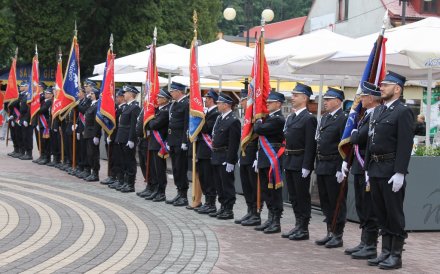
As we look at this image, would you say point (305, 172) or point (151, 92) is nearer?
point (305, 172)

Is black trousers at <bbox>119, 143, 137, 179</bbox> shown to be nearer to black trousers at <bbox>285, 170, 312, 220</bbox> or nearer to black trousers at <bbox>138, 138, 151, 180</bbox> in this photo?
black trousers at <bbox>138, 138, 151, 180</bbox>

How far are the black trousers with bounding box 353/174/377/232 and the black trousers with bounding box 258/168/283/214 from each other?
59.6 inches

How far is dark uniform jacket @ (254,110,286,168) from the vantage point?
10.8m

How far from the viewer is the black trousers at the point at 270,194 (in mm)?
10867

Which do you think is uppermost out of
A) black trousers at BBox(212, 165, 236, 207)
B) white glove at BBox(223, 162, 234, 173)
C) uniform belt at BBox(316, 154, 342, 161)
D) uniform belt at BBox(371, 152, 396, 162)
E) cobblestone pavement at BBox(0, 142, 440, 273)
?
uniform belt at BBox(371, 152, 396, 162)

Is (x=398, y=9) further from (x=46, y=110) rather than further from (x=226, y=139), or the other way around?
(x=226, y=139)

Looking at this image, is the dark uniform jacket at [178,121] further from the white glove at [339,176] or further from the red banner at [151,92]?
the white glove at [339,176]

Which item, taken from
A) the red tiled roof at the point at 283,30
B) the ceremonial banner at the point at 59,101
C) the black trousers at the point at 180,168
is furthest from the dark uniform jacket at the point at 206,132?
the red tiled roof at the point at 283,30

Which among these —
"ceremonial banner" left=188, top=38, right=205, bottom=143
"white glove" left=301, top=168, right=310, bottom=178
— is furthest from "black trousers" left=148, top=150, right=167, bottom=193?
"white glove" left=301, top=168, right=310, bottom=178

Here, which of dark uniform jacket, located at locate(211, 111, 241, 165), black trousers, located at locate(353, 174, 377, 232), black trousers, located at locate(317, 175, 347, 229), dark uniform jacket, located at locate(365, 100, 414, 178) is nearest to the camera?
dark uniform jacket, located at locate(365, 100, 414, 178)

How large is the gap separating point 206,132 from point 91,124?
14.8 ft

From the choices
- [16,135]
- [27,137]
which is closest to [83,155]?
[27,137]

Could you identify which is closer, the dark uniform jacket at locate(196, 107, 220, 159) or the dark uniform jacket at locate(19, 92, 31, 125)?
the dark uniform jacket at locate(196, 107, 220, 159)

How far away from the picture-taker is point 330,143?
9.88m
